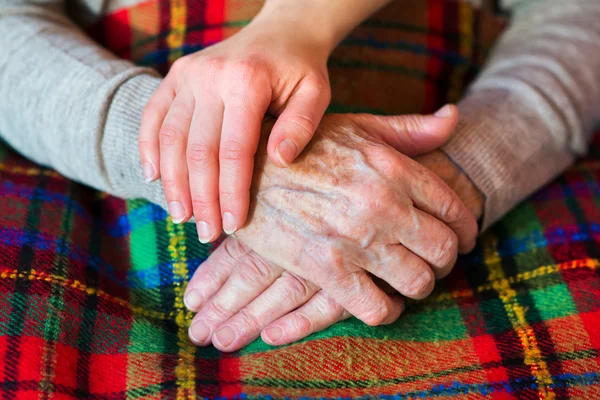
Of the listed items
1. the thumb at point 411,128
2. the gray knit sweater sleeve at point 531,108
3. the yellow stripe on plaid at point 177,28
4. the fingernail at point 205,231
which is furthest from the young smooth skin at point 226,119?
the gray knit sweater sleeve at point 531,108

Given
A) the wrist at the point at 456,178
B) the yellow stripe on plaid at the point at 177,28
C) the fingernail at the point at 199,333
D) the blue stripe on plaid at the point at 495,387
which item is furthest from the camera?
the yellow stripe on plaid at the point at 177,28

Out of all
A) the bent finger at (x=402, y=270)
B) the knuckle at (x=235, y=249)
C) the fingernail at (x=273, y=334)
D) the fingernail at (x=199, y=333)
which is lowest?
the fingernail at (x=199, y=333)

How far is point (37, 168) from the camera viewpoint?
1.06 metres

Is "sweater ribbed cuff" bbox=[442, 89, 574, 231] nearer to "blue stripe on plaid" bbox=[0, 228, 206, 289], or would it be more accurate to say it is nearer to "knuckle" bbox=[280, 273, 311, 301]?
"knuckle" bbox=[280, 273, 311, 301]

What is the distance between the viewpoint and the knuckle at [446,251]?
817 millimetres

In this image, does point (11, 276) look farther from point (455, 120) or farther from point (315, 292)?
point (455, 120)

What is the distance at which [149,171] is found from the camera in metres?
0.81

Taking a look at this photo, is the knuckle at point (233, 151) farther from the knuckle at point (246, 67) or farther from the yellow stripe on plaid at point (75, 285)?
the yellow stripe on plaid at point (75, 285)

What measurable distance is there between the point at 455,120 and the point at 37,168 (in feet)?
2.55

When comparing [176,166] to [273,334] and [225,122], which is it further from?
[273,334]

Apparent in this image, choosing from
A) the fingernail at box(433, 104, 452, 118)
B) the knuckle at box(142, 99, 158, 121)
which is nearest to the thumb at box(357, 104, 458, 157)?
the fingernail at box(433, 104, 452, 118)

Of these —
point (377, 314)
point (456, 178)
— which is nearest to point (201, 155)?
point (377, 314)

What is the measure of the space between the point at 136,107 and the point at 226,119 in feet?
0.67

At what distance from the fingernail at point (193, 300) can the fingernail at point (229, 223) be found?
13 centimetres
